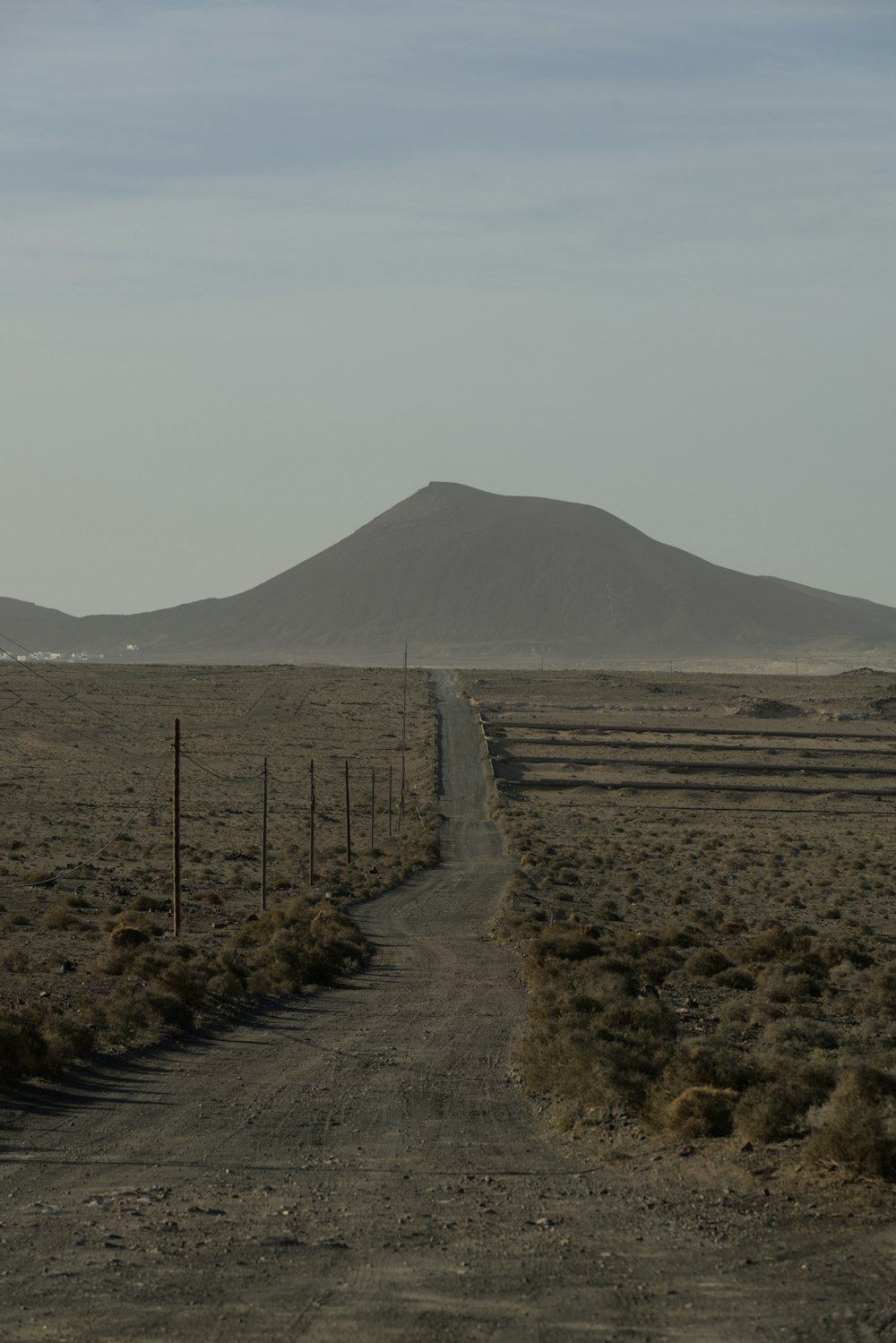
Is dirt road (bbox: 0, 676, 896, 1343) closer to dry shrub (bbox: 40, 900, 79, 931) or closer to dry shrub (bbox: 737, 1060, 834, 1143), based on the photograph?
dry shrub (bbox: 737, 1060, 834, 1143)

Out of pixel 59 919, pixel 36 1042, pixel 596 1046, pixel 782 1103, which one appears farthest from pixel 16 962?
pixel 782 1103

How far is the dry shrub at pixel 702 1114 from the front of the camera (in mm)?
12047

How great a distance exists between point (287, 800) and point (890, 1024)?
171ft

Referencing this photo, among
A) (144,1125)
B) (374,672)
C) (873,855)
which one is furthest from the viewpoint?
(374,672)

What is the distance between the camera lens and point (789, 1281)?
27.3 ft

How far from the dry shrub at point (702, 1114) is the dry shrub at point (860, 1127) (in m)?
1.28

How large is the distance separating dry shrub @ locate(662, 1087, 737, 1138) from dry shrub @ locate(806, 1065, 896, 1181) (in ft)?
4.19

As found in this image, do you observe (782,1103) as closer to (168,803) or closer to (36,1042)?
(36,1042)

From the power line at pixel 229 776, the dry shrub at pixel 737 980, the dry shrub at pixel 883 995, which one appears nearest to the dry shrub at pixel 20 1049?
the dry shrub at pixel 883 995

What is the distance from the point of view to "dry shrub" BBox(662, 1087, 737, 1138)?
39.5 ft

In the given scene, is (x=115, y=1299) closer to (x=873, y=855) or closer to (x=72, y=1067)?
(x=72, y=1067)

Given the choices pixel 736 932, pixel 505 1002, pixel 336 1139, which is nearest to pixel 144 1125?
pixel 336 1139

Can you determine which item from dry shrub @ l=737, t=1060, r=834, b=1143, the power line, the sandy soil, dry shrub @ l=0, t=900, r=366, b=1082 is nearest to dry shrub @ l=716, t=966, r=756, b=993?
dry shrub @ l=0, t=900, r=366, b=1082

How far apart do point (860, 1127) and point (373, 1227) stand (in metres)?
3.75
